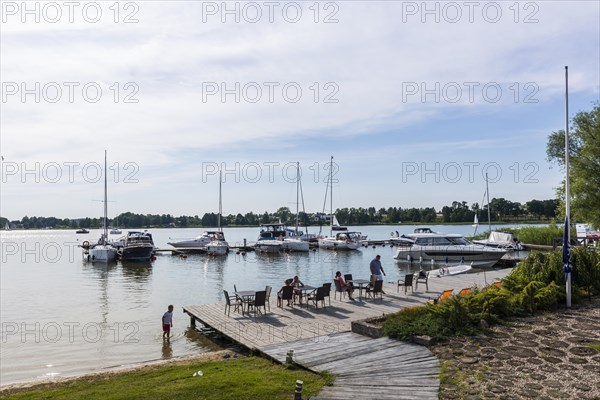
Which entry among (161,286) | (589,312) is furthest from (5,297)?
(589,312)

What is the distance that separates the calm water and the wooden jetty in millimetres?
2118

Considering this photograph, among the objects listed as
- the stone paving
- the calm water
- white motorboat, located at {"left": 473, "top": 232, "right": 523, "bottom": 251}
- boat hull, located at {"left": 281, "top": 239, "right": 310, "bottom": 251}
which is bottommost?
the calm water

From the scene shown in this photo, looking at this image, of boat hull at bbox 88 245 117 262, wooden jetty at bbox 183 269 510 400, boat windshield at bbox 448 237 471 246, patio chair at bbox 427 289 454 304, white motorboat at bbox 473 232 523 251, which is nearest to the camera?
wooden jetty at bbox 183 269 510 400

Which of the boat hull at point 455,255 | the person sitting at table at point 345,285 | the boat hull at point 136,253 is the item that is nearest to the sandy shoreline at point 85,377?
the person sitting at table at point 345,285

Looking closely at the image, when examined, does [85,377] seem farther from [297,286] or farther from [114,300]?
[114,300]

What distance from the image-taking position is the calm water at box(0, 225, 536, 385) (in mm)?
16766

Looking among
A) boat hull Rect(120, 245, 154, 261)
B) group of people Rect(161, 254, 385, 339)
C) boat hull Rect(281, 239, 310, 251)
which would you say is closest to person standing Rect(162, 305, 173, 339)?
group of people Rect(161, 254, 385, 339)

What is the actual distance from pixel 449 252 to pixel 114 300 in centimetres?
3126

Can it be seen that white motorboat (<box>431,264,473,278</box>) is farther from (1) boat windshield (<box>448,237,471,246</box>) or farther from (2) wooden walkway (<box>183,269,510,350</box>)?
(1) boat windshield (<box>448,237,471,246</box>)

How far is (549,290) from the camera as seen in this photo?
587 inches

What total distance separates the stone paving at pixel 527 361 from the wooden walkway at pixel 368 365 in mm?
373

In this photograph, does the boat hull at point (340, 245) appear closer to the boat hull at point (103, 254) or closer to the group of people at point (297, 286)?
the boat hull at point (103, 254)

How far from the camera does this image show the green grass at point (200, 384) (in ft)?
29.8

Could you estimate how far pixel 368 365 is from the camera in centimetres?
1020
